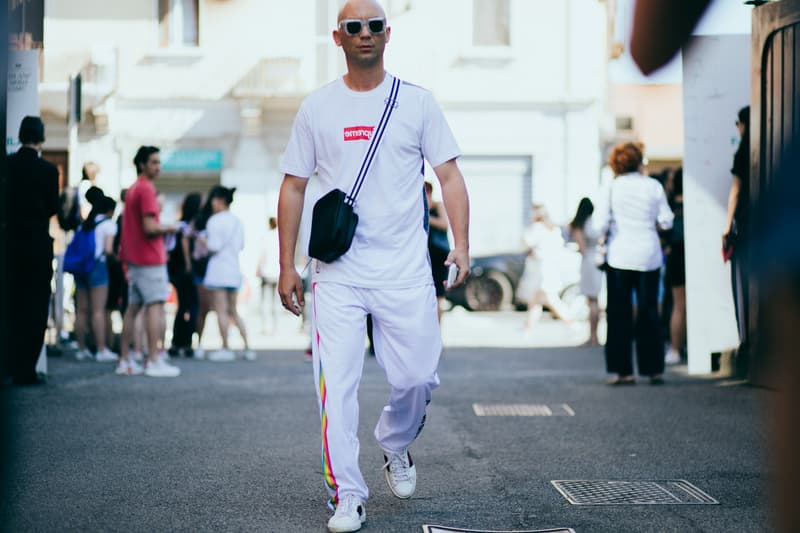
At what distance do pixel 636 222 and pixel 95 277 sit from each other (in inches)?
201

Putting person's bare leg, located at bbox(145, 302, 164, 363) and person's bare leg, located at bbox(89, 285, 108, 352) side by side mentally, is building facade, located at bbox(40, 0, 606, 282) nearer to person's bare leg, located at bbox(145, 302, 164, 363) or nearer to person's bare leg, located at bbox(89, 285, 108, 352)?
person's bare leg, located at bbox(89, 285, 108, 352)

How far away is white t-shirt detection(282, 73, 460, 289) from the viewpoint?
Result: 4434 millimetres

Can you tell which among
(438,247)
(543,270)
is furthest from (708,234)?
(543,270)

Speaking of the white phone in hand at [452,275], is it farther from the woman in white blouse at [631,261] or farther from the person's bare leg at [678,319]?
the person's bare leg at [678,319]

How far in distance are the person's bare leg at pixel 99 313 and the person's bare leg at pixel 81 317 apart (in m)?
0.16

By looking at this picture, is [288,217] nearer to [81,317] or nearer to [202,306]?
[81,317]

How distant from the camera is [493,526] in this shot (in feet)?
14.4

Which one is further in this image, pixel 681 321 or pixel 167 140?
pixel 167 140

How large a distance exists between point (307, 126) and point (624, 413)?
13.5ft

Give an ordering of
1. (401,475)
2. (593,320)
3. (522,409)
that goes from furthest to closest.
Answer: (593,320) < (522,409) < (401,475)

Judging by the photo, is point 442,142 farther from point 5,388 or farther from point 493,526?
point 5,388

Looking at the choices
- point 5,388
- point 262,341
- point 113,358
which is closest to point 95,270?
point 113,358

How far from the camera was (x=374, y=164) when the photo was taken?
175 inches

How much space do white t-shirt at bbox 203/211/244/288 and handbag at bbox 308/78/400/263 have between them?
833 centimetres
